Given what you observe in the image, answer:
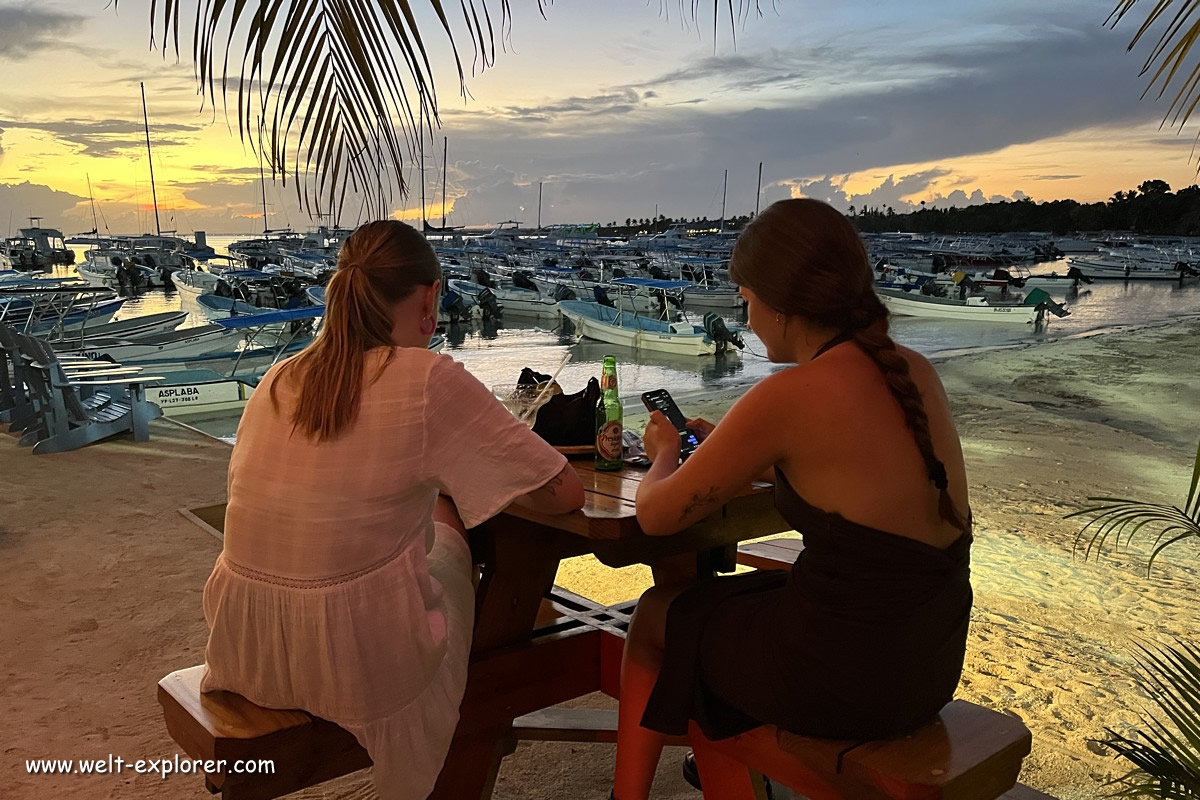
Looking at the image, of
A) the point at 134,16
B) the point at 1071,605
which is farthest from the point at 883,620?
the point at 1071,605

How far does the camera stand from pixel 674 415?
6.93ft

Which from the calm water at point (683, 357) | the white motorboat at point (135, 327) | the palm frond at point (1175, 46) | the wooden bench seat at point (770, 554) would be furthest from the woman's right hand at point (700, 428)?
the white motorboat at point (135, 327)

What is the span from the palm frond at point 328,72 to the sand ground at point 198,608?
1934 mm

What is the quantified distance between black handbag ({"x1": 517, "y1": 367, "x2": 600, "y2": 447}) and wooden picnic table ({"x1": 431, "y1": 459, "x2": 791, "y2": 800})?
90mm

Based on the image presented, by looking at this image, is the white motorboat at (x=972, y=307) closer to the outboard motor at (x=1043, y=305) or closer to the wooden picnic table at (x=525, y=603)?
the outboard motor at (x=1043, y=305)

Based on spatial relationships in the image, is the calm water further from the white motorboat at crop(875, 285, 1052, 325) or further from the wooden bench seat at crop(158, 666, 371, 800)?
the wooden bench seat at crop(158, 666, 371, 800)

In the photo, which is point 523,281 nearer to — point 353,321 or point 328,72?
point 353,321

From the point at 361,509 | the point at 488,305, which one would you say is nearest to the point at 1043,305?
the point at 488,305

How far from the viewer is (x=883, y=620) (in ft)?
4.99

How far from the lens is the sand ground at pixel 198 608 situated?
2.48 m

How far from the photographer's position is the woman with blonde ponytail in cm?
155

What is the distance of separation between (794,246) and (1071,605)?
10.5ft

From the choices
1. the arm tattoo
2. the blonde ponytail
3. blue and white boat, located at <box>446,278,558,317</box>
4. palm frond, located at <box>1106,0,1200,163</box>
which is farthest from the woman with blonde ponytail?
blue and white boat, located at <box>446,278,558,317</box>

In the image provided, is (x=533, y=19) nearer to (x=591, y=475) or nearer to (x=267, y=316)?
(x=591, y=475)
